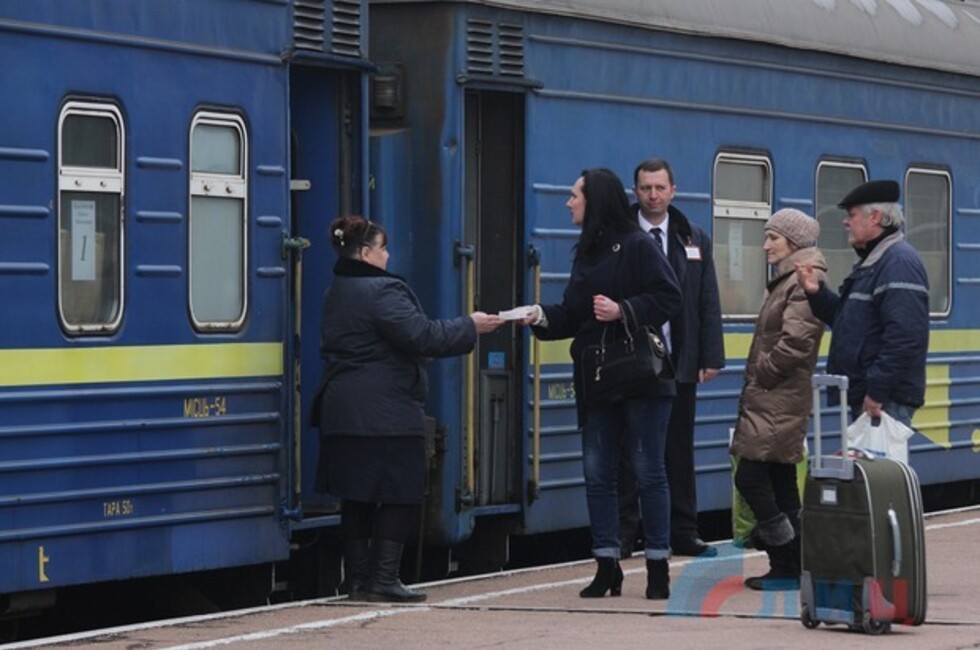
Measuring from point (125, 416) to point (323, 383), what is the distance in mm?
947

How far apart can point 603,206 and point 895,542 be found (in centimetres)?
204

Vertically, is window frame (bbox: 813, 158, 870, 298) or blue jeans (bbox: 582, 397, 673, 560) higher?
window frame (bbox: 813, 158, 870, 298)

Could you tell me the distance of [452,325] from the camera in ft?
34.9

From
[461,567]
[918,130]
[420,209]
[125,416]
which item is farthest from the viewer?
[918,130]

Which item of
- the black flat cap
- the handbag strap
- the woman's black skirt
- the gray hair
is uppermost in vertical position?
the black flat cap

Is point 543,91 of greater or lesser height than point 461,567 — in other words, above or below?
above

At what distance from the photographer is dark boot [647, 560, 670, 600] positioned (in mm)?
10609

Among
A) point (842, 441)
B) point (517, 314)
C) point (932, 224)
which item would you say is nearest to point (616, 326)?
point (517, 314)

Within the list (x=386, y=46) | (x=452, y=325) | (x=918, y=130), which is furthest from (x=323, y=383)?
(x=918, y=130)

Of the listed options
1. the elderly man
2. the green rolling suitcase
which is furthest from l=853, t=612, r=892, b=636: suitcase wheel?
the elderly man

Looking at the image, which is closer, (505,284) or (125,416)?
(125,416)

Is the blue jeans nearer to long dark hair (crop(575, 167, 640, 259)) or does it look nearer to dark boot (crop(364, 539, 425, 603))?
long dark hair (crop(575, 167, 640, 259))

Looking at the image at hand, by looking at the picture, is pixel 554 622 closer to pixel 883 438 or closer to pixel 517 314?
pixel 517 314

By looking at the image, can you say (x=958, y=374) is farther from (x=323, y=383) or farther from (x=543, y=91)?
(x=323, y=383)
